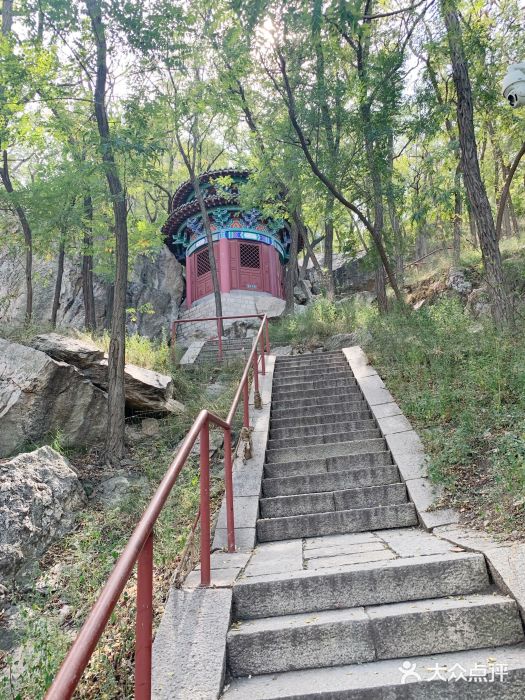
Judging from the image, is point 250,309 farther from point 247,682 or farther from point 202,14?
point 247,682

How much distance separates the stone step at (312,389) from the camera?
318 inches

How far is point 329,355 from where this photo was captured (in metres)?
10.5

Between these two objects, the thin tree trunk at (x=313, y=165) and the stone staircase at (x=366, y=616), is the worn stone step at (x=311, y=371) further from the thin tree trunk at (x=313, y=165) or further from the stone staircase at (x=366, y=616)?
the stone staircase at (x=366, y=616)

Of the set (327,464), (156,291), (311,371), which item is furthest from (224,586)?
(156,291)

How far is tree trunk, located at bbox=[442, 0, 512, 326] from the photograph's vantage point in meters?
7.43

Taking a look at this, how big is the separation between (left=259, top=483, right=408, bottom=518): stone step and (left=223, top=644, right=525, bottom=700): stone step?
2165mm

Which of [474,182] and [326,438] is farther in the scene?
[474,182]

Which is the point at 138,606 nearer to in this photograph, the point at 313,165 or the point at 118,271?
the point at 118,271

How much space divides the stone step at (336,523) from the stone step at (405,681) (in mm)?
1836

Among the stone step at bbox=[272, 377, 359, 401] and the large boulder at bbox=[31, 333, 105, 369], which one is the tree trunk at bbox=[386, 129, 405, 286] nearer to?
the stone step at bbox=[272, 377, 359, 401]

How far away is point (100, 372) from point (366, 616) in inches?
263

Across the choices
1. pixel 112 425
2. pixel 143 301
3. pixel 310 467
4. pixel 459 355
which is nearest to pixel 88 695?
pixel 310 467

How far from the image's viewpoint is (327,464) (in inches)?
214

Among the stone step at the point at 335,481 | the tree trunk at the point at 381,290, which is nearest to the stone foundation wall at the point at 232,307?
the tree trunk at the point at 381,290
